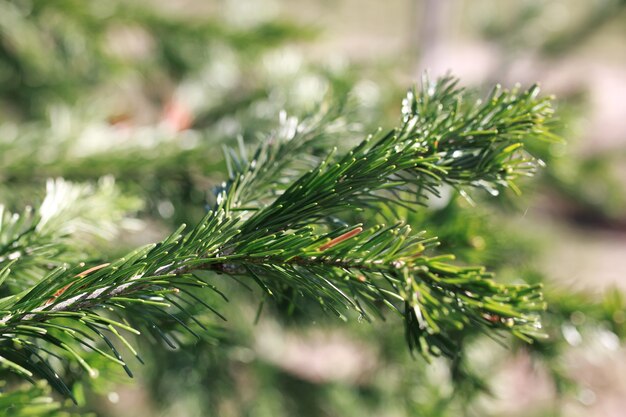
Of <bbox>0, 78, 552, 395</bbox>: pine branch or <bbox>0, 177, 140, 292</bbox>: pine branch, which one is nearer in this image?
<bbox>0, 78, 552, 395</bbox>: pine branch

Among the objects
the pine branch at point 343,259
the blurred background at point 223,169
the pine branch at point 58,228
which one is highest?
the pine branch at point 343,259

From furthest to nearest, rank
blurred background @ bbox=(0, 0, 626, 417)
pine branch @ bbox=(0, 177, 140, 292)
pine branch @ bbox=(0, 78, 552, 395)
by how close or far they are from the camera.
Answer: blurred background @ bbox=(0, 0, 626, 417)
pine branch @ bbox=(0, 177, 140, 292)
pine branch @ bbox=(0, 78, 552, 395)

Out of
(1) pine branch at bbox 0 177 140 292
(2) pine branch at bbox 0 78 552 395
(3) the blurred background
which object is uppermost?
(2) pine branch at bbox 0 78 552 395

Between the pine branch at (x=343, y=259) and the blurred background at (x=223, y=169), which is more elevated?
Answer: the pine branch at (x=343, y=259)

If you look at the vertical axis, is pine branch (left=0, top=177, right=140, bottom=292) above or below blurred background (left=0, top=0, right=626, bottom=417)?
above

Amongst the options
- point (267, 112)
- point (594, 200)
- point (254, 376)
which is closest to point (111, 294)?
point (267, 112)

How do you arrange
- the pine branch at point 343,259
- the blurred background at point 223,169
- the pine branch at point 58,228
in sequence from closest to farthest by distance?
the pine branch at point 343,259
the pine branch at point 58,228
the blurred background at point 223,169

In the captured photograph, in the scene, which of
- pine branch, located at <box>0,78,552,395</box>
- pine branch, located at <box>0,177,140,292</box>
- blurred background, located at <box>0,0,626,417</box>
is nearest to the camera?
pine branch, located at <box>0,78,552,395</box>

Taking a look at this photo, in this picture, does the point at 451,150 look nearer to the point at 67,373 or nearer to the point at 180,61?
the point at 67,373

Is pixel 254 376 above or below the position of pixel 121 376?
below
